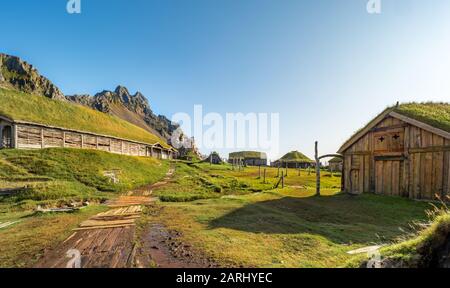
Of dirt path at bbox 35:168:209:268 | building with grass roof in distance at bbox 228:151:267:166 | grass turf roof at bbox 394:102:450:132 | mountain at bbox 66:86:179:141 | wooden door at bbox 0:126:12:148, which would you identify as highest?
mountain at bbox 66:86:179:141

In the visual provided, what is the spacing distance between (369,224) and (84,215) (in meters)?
13.6

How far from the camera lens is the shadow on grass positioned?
8.52 meters

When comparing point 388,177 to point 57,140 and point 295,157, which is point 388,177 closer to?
point 57,140

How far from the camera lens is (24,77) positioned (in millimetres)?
78438

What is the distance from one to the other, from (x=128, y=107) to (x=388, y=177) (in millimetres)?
140914

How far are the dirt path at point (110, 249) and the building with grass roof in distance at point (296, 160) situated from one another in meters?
71.6

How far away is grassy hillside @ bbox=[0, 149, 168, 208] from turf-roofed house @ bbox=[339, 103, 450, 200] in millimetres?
20237

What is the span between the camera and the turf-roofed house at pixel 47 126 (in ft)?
80.2

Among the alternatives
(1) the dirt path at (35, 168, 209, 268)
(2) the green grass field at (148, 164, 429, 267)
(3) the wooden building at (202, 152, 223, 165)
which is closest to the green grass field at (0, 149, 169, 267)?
(1) the dirt path at (35, 168, 209, 268)

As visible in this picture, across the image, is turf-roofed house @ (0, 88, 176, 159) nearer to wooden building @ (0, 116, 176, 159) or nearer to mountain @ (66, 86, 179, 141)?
wooden building @ (0, 116, 176, 159)

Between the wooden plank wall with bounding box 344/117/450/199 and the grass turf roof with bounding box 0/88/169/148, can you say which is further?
the grass turf roof with bounding box 0/88/169/148

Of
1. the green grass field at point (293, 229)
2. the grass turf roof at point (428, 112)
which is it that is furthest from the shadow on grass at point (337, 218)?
the grass turf roof at point (428, 112)

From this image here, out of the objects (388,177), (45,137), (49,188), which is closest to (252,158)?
(45,137)

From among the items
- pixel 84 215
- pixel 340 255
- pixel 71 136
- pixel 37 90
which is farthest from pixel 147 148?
pixel 37 90
